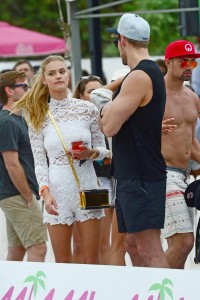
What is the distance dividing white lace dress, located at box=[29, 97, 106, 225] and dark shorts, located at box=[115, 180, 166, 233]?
0.66 m

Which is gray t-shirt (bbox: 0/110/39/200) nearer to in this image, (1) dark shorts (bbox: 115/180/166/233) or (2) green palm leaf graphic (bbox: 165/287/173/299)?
(1) dark shorts (bbox: 115/180/166/233)

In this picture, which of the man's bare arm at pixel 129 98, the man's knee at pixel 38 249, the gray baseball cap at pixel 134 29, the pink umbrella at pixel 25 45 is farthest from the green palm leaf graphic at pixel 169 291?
the pink umbrella at pixel 25 45

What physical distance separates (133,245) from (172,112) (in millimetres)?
1017

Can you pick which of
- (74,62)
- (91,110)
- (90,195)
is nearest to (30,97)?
(91,110)

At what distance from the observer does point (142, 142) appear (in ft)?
20.1

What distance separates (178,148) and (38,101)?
104cm

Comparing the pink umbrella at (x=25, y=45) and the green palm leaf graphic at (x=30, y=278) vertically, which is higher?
the green palm leaf graphic at (x=30, y=278)

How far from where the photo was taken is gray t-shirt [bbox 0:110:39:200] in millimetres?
7785

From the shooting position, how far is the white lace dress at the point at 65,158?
685cm

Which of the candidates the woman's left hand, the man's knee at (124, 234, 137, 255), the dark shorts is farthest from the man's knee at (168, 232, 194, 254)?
the woman's left hand

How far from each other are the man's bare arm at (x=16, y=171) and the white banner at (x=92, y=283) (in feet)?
6.92

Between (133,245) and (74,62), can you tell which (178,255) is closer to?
(133,245)

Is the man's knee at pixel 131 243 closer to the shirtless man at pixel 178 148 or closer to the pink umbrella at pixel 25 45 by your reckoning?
the shirtless man at pixel 178 148

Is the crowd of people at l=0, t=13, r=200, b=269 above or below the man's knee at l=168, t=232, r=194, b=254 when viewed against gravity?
above
